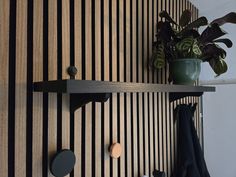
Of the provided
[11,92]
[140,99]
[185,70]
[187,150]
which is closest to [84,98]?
[11,92]

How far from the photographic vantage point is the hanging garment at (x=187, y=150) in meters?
1.41

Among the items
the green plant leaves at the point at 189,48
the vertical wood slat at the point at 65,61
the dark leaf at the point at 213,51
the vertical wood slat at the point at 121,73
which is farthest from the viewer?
the dark leaf at the point at 213,51

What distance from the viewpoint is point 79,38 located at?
93 centimetres

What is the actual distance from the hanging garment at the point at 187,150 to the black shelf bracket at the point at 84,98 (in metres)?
0.79

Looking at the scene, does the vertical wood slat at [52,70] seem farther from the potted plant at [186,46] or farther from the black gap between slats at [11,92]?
the potted plant at [186,46]

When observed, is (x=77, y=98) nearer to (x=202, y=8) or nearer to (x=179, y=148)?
(x=179, y=148)

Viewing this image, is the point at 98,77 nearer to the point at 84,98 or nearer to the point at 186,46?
the point at 84,98

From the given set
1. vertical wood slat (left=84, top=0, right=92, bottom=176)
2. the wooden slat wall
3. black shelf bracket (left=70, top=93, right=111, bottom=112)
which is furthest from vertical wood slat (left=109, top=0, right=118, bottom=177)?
black shelf bracket (left=70, top=93, right=111, bottom=112)

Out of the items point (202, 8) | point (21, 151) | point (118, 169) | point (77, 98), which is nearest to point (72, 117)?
point (77, 98)

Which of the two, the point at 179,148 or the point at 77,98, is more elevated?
the point at 77,98
